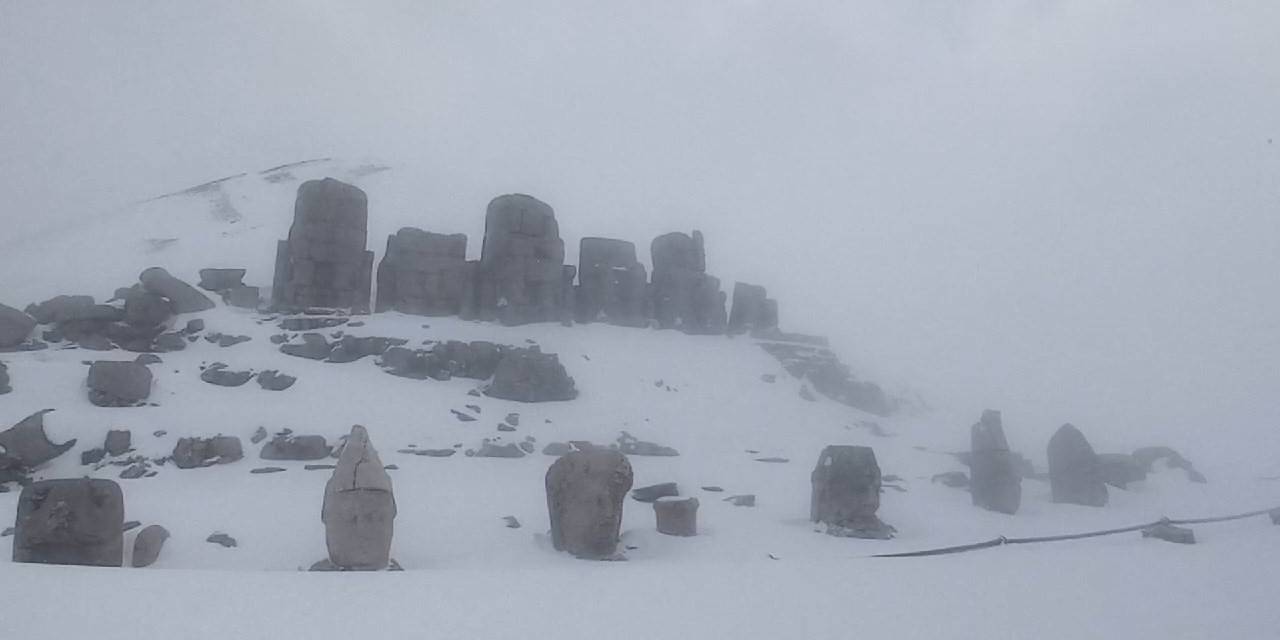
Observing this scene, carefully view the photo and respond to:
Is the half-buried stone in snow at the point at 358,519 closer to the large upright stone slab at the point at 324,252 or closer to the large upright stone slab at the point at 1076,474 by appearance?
the large upright stone slab at the point at 324,252

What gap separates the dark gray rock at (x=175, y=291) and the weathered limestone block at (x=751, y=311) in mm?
14871

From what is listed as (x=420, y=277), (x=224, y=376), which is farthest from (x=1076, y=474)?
(x=224, y=376)

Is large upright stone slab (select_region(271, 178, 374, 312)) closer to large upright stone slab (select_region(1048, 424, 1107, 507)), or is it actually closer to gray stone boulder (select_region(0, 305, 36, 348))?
gray stone boulder (select_region(0, 305, 36, 348))

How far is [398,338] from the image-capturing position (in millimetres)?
19953

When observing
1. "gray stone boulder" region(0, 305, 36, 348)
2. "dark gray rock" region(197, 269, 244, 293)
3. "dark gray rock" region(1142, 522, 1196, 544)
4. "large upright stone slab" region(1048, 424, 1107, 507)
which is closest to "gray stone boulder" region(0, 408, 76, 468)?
"gray stone boulder" region(0, 305, 36, 348)

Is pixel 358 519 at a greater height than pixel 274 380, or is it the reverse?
pixel 274 380

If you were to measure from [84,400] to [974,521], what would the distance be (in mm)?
16165

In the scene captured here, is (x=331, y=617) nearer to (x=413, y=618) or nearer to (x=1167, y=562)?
(x=413, y=618)

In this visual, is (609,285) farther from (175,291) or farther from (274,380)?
(175,291)

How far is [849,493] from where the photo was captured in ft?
43.0

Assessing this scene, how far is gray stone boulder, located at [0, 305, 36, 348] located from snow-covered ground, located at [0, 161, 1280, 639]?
2.88ft

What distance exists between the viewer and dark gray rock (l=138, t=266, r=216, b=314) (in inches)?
793

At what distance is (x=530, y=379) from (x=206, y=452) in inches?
274

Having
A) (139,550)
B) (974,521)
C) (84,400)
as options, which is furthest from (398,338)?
(974,521)
